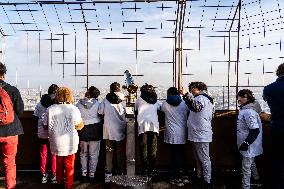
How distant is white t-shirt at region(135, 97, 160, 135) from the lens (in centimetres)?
636

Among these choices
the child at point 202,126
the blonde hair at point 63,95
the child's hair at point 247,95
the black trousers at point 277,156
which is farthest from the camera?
the child at point 202,126

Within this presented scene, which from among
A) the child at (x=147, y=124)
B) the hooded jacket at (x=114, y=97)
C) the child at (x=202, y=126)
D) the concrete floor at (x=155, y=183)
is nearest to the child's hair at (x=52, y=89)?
the hooded jacket at (x=114, y=97)

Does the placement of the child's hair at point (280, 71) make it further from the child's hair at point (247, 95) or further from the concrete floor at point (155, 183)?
the concrete floor at point (155, 183)

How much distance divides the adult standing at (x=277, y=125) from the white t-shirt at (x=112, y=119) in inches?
97.0

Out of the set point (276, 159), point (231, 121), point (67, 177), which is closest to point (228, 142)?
point (231, 121)

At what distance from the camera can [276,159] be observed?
498 centimetres

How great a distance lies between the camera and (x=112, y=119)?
641 centimetres

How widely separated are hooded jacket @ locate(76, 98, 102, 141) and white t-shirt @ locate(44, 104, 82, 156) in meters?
0.66

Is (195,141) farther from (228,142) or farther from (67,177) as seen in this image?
(67,177)

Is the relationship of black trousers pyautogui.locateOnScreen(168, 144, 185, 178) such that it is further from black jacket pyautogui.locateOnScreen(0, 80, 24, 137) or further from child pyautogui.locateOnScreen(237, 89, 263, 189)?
black jacket pyautogui.locateOnScreen(0, 80, 24, 137)

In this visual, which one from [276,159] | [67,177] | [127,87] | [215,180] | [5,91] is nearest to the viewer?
[276,159]

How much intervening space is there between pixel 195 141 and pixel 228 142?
109cm

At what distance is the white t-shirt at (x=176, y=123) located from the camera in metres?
6.43

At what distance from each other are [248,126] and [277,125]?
0.74 metres
